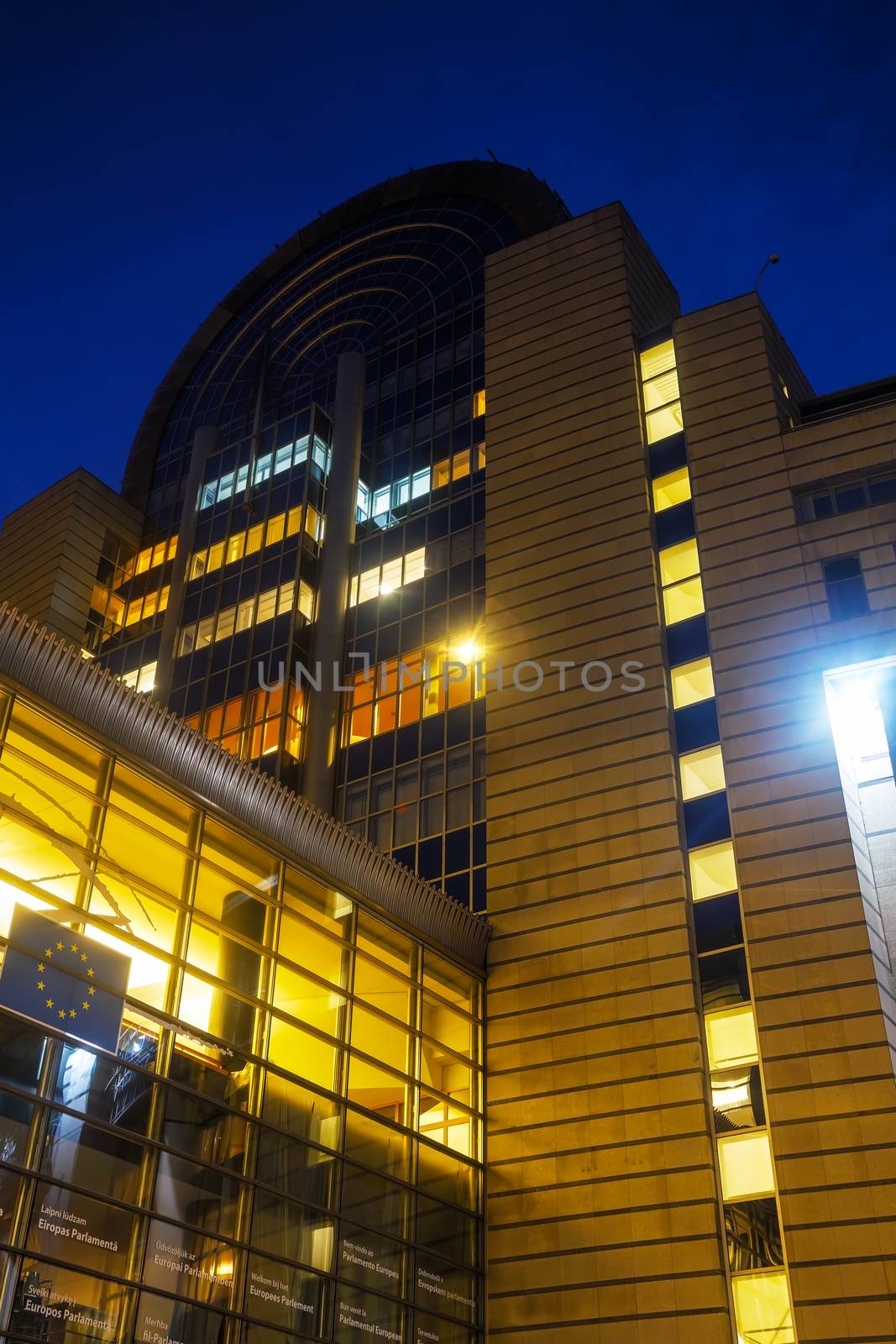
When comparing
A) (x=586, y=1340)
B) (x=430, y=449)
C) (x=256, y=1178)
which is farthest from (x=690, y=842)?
(x=430, y=449)

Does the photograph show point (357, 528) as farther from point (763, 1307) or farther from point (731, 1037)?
point (763, 1307)

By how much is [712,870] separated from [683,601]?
8408mm

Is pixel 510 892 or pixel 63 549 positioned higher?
pixel 63 549

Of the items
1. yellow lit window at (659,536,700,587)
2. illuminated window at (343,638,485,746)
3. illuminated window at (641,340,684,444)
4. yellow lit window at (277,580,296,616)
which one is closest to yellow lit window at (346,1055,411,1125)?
illuminated window at (343,638,485,746)

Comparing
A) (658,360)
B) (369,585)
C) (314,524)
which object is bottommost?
(369,585)

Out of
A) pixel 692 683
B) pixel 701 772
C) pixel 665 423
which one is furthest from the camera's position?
pixel 665 423

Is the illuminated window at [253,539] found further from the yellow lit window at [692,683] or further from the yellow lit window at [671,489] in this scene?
the yellow lit window at [692,683]

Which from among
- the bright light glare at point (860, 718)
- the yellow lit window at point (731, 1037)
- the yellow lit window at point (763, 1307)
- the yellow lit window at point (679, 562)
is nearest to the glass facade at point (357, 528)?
the yellow lit window at point (679, 562)

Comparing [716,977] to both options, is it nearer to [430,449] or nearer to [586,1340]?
[586,1340]

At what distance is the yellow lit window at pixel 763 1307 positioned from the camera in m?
26.7

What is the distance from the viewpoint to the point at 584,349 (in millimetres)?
44281

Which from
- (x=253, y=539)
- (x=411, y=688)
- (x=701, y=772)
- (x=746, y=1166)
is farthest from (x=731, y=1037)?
(x=253, y=539)

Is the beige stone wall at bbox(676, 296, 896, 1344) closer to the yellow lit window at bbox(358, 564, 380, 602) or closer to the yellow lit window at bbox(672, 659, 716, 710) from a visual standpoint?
the yellow lit window at bbox(672, 659, 716, 710)

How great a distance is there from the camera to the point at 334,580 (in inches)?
1970
